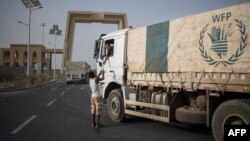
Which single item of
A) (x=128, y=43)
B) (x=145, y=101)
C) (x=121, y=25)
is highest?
(x=121, y=25)

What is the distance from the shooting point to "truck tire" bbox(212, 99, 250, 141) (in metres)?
7.09

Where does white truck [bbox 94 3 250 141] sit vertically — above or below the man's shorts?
above

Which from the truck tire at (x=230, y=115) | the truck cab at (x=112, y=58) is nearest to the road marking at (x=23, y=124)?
the truck cab at (x=112, y=58)

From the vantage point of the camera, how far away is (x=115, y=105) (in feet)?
39.3

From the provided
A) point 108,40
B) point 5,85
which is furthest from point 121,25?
point 108,40

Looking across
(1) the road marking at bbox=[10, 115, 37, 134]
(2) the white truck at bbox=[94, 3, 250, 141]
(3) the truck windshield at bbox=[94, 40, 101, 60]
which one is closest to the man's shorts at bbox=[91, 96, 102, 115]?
(2) the white truck at bbox=[94, 3, 250, 141]

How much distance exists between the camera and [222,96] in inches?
318

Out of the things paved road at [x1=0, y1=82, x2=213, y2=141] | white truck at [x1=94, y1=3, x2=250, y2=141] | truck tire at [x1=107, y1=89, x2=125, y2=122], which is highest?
white truck at [x1=94, y1=3, x2=250, y2=141]

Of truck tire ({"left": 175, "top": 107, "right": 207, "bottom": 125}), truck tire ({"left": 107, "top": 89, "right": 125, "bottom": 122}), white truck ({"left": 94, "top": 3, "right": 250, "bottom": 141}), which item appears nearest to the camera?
white truck ({"left": 94, "top": 3, "right": 250, "bottom": 141})

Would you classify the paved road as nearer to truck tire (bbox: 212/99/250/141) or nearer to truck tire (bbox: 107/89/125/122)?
truck tire (bbox: 107/89/125/122)

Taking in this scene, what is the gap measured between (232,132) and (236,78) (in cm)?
194

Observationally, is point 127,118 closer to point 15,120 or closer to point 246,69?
point 15,120

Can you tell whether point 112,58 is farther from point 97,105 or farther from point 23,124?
point 23,124

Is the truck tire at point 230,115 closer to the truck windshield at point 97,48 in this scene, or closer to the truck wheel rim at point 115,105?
the truck wheel rim at point 115,105
